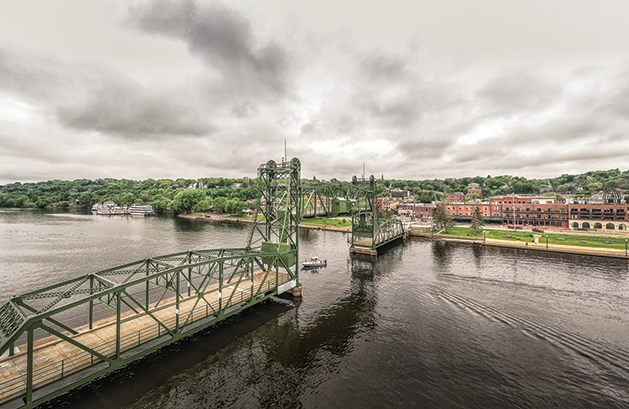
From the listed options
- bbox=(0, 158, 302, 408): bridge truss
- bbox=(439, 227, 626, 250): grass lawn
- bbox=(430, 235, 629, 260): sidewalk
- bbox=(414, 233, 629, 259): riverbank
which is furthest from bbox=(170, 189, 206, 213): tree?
bbox=(430, 235, 629, 260): sidewalk

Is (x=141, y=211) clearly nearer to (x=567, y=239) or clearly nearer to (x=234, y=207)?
(x=234, y=207)

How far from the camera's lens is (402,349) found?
66.2 ft

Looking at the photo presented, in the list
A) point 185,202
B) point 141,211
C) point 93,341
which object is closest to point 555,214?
point 93,341

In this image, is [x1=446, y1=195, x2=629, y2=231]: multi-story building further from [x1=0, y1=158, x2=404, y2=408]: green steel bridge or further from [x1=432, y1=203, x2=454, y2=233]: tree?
[x1=0, y1=158, x2=404, y2=408]: green steel bridge

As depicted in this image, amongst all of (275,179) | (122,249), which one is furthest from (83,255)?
(275,179)

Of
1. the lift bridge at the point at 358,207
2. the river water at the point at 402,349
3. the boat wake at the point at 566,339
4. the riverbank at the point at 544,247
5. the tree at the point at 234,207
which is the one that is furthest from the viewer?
the tree at the point at 234,207

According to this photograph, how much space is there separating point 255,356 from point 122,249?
165 ft

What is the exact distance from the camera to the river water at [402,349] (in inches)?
606

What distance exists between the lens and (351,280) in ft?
121

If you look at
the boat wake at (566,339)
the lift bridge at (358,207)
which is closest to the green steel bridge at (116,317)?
the lift bridge at (358,207)

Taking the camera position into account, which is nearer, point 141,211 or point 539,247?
point 539,247

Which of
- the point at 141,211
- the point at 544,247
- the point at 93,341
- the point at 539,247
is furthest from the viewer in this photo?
the point at 141,211

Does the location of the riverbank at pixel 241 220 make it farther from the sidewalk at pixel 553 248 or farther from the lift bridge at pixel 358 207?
the sidewalk at pixel 553 248

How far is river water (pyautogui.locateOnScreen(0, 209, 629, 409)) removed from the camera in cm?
1539
